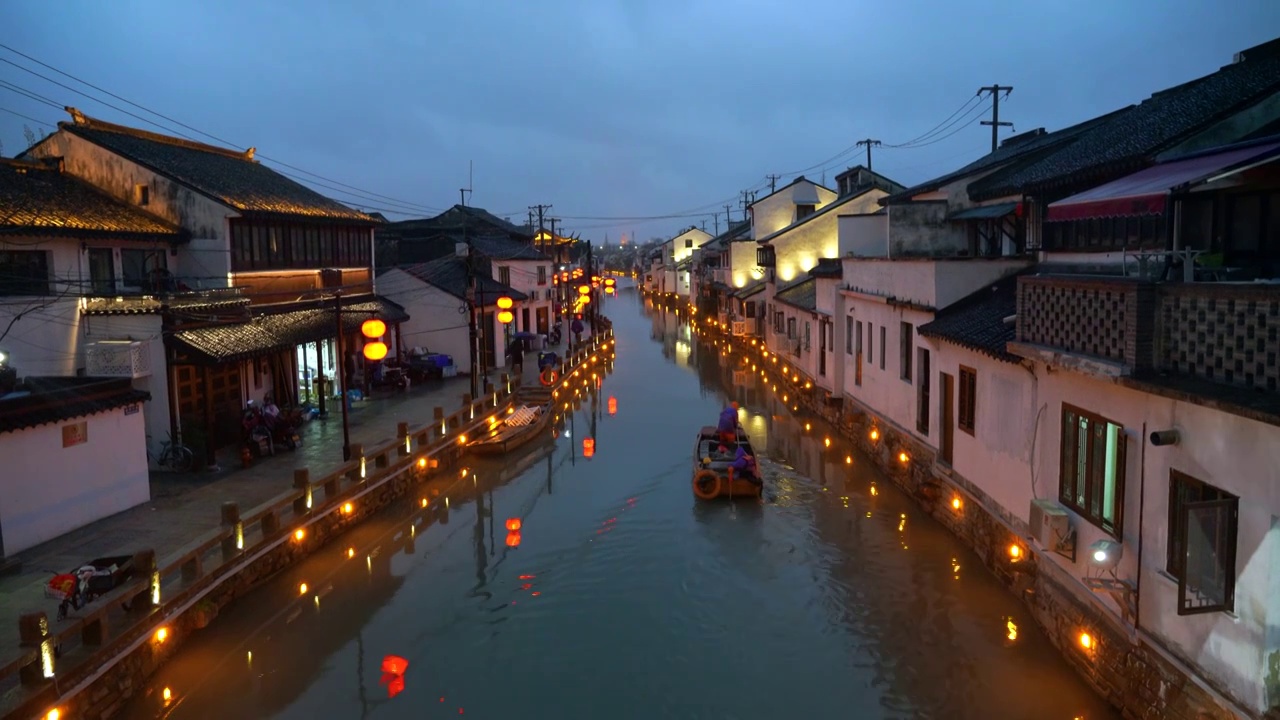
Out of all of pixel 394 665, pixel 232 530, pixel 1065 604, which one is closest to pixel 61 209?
pixel 232 530

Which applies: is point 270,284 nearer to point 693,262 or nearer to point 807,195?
point 807,195

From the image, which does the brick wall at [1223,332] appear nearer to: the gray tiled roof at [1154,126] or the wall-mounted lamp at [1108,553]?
the wall-mounted lamp at [1108,553]

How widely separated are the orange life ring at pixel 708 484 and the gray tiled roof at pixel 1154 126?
8826mm

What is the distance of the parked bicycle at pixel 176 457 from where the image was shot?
18531 mm

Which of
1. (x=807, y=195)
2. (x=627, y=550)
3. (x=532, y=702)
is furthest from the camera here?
(x=807, y=195)

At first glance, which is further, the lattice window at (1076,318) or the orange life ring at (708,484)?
the orange life ring at (708,484)

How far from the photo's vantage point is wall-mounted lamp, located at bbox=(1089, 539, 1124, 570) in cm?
959

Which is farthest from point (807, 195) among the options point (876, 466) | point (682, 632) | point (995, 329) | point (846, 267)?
point (682, 632)

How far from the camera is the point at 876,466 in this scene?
22.5 m

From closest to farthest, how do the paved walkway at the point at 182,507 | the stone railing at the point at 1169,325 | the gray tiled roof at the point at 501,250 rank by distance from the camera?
1. the stone railing at the point at 1169,325
2. the paved walkway at the point at 182,507
3. the gray tiled roof at the point at 501,250

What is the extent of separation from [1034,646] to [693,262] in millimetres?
70649

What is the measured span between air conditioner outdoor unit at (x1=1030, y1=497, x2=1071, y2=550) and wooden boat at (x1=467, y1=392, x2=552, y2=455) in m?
16.3

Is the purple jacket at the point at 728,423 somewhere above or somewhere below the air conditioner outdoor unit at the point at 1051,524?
below

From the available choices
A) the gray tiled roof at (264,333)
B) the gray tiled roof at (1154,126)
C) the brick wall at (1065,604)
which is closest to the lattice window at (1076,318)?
the brick wall at (1065,604)
